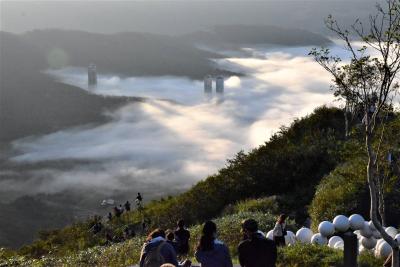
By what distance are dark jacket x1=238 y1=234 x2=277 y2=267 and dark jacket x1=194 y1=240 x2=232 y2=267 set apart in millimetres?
319

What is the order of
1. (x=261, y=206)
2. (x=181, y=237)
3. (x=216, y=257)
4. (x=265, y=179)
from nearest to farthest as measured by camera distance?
(x=216, y=257) → (x=181, y=237) → (x=261, y=206) → (x=265, y=179)

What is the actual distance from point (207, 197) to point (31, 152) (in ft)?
547

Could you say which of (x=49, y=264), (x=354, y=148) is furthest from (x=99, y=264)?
(x=354, y=148)

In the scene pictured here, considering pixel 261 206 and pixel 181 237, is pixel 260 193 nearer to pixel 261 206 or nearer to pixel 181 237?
pixel 261 206

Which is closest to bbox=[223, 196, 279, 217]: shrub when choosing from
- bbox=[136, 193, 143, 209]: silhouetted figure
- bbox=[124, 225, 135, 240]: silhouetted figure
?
bbox=[124, 225, 135, 240]: silhouetted figure

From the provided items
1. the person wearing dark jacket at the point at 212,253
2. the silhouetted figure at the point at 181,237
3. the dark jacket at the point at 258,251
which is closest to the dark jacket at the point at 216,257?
the person wearing dark jacket at the point at 212,253

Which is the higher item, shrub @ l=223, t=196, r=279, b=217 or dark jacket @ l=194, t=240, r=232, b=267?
dark jacket @ l=194, t=240, r=232, b=267

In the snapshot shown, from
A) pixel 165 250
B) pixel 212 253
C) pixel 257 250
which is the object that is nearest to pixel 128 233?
pixel 165 250

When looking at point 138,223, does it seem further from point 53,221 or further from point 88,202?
point 88,202

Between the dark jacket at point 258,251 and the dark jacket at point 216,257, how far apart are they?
0.32 metres

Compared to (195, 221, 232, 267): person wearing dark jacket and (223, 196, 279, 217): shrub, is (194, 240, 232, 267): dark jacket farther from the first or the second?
(223, 196, 279, 217): shrub

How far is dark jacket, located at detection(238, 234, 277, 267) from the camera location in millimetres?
8156

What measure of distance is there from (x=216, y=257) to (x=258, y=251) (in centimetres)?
63

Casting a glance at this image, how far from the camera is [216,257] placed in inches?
331
